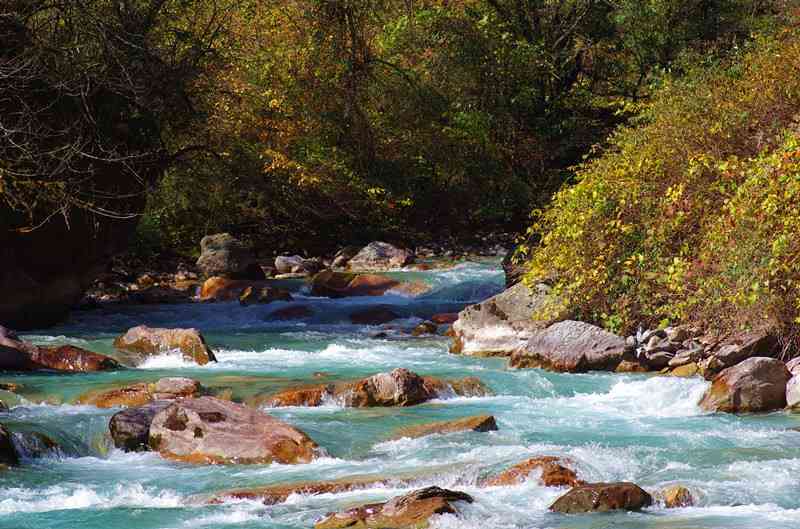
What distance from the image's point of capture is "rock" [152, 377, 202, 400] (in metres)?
12.2

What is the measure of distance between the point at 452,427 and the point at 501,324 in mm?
5689

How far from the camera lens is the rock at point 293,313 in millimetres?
19953

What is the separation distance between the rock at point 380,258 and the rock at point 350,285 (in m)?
2.64

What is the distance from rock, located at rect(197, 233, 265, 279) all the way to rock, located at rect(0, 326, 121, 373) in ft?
31.4

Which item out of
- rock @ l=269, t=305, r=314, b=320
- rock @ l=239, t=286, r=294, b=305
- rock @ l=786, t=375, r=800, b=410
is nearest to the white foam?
rock @ l=786, t=375, r=800, b=410

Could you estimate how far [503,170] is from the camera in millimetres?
29766

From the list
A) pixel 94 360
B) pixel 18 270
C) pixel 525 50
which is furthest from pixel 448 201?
pixel 94 360

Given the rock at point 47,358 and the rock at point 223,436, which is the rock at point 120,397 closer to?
the rock at point 223,436

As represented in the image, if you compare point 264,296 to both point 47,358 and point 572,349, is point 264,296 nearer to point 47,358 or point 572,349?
point 47,358

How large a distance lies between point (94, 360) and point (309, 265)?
38.5 feet

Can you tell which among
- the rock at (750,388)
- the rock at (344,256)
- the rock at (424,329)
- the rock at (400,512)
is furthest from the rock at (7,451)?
the rock at (344,256)

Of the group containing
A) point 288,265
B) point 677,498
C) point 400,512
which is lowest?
point 677,498

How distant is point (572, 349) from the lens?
1421 centimetres

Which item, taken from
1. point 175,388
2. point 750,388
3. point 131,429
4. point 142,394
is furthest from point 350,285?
point 131,429
